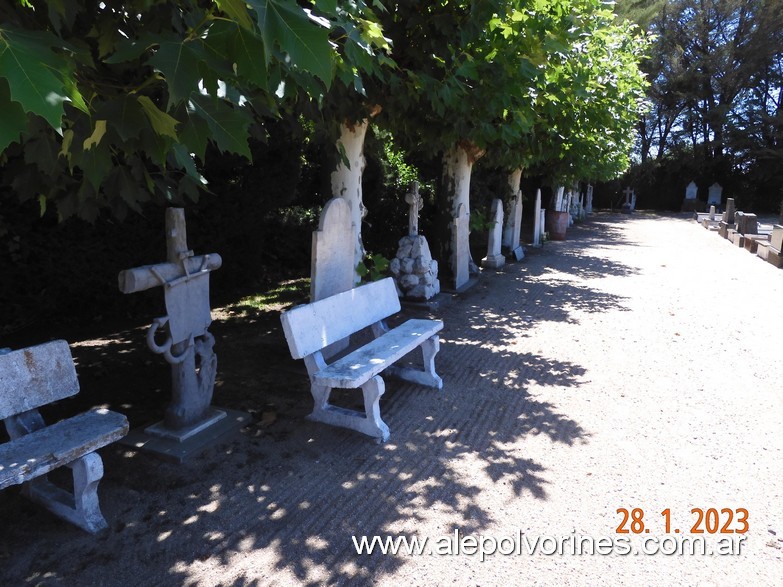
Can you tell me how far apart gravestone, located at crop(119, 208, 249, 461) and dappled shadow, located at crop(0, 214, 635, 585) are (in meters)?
0.18

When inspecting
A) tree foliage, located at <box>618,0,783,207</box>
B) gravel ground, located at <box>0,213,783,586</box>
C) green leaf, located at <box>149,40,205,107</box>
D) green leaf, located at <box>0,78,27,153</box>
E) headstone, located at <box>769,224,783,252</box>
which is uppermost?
tree foliage, located at <box>618,0,783,207</box>

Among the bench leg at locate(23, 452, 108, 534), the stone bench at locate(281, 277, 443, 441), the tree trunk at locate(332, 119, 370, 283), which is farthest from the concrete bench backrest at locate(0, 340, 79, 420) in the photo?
the tree trunk at locate(332, 119, 370, 283)

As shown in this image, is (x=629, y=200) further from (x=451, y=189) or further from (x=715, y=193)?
(x=451, y=189)

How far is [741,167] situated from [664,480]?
145 ft

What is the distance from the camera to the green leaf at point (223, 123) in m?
2.24

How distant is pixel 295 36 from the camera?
1.60 m

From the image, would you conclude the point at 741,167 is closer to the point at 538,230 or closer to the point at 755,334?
the point at 538,230

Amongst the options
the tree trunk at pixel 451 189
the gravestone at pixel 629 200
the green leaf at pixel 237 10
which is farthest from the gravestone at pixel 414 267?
the gravestone at pixel 629 200

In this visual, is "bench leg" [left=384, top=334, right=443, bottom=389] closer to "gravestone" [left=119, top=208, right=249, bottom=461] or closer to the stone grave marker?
"gravestone" [left=119, top=208, right=249, bottom=461]

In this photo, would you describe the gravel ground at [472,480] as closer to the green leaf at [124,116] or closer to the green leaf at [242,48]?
the green leaf at [124,116]

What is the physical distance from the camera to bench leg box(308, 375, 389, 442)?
415 centimetres

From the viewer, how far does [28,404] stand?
320 centimetres

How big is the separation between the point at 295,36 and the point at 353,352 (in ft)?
10.6

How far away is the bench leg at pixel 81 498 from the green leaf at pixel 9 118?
202 centimetres
